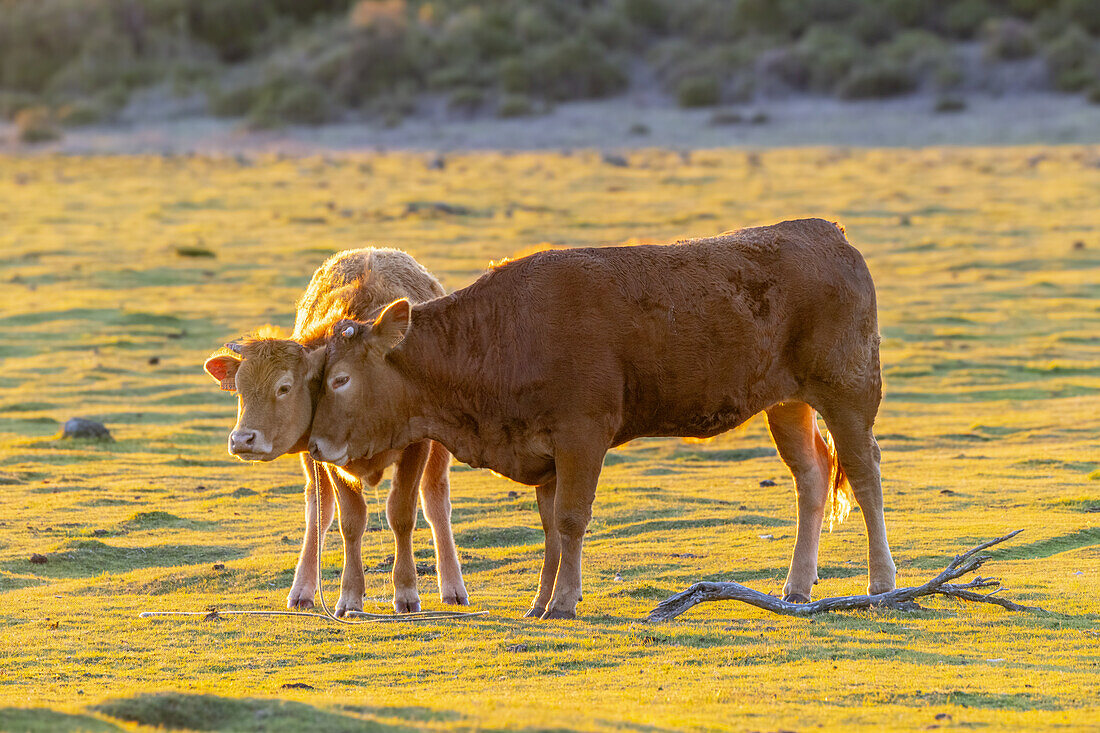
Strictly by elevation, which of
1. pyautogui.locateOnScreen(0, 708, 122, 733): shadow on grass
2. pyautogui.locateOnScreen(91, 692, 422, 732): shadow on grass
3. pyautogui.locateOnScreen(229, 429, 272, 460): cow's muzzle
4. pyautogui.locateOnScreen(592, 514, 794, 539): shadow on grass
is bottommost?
pyautogui.locateOnScreen(592, 514, 794, 539): shadow on grass

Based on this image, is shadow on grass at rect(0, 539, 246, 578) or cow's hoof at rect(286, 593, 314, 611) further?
shadow on grass at rect(0, 539, 246, 578)

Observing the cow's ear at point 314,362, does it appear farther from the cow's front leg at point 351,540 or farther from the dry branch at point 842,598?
the dry branch at point 842,598

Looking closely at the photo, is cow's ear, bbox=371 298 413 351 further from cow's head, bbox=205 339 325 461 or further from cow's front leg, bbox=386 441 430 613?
cow's front leg, bbox=386 441 430 613

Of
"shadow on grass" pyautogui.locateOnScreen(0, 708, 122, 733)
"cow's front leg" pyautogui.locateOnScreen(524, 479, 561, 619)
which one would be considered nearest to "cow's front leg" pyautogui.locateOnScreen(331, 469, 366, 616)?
"cow's front leg" pyautogui.locateOnScreen(524, 479, 561, 619)

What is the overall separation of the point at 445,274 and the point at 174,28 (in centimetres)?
5440

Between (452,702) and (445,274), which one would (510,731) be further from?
(445,274)

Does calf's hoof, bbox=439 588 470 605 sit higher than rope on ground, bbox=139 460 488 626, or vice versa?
rope on ground, bbox=139 460 488 626

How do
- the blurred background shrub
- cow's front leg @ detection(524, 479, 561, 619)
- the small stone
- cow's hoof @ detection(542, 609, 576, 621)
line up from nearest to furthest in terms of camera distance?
cow's hoof @ detection(542, 609, 576, 621) < cow's front leg @ detection(524, 479, 561, 619) < the small stone < the blurred background shrub

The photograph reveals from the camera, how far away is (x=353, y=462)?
8.27 meters

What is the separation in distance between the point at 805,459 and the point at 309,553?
2732 mm

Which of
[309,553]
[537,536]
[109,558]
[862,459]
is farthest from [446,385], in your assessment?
[109,558]

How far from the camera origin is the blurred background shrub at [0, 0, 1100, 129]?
163 ft

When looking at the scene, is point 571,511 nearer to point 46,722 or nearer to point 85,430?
point 46,722

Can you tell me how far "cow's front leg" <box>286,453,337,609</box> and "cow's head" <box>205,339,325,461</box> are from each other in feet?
3.04
